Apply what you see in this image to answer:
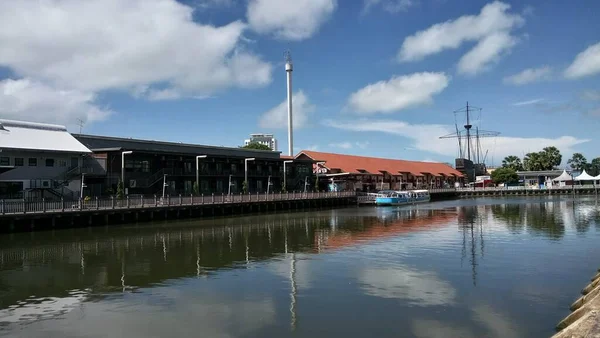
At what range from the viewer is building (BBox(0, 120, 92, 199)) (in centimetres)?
3875

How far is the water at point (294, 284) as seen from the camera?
12.4 metres

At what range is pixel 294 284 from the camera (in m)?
17.0

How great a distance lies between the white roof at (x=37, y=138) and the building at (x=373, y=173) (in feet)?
121

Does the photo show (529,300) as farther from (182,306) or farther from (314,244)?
(314,244)

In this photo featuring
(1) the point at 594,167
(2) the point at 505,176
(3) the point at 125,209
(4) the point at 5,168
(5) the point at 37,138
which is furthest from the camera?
(1) the point at 594,167

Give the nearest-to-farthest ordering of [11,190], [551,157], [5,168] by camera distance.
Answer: [5,168]
[11,190]
[551,157]

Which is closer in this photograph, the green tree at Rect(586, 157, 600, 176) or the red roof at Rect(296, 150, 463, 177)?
the red roof at Rect(296, 150, 463, 177)

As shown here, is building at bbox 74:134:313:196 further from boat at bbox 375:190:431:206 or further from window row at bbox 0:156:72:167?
boat at bbox 375:190:431:206

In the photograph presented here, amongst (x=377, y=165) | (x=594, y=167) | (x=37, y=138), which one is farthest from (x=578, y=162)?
(x=37, y=138)

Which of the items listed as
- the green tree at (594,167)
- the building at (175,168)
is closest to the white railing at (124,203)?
the building at (175,168)

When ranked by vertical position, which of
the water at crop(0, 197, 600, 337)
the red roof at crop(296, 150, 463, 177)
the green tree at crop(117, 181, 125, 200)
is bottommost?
the water at crop(0, 197, 600, 337)

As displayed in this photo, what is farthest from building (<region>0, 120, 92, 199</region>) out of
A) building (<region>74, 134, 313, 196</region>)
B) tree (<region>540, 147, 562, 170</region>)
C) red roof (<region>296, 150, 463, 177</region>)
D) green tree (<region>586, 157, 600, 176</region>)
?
green tree (<region>586, 157, 600, 176</region>)

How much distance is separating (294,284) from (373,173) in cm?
7262

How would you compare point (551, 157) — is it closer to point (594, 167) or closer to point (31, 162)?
point (594, 167)
